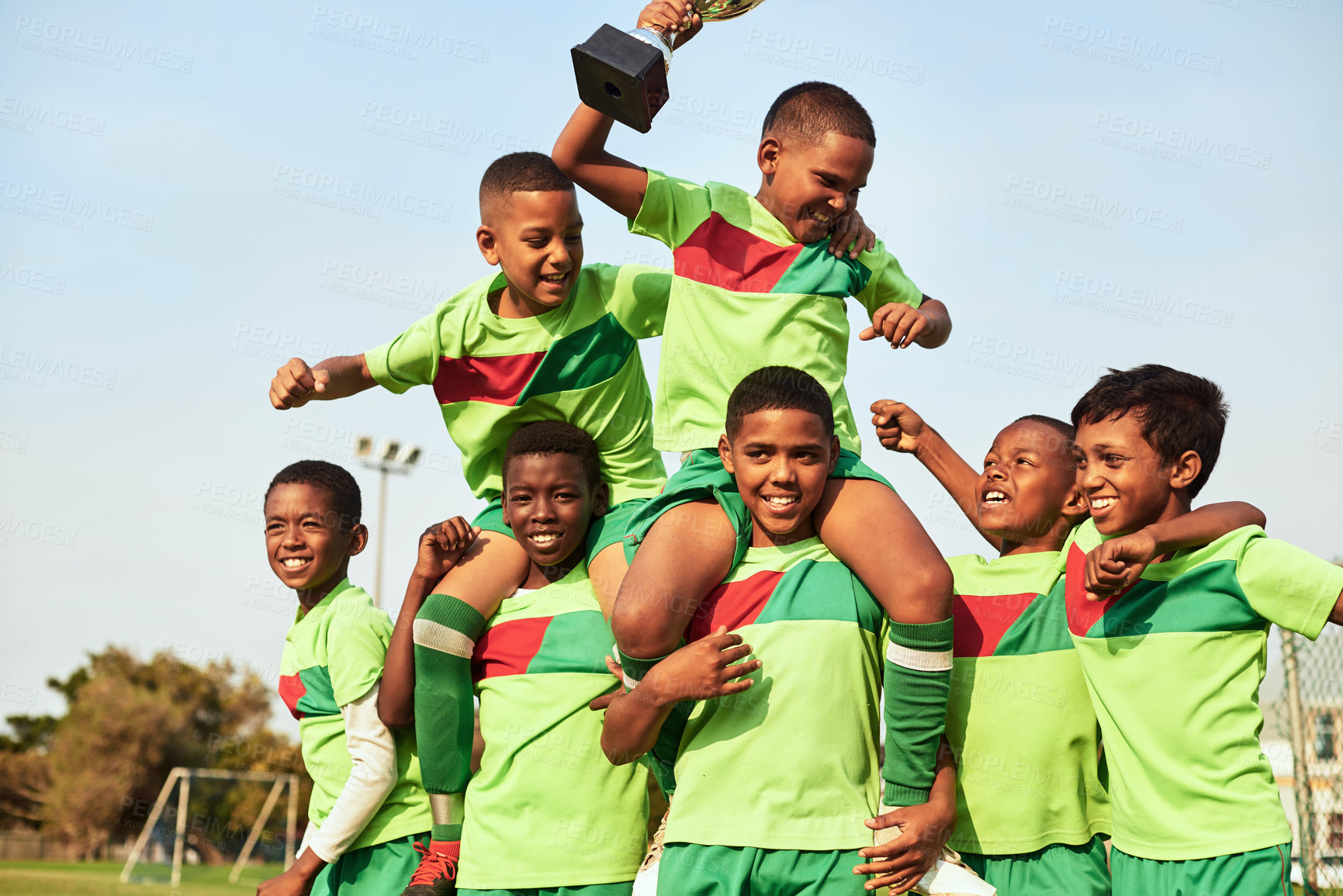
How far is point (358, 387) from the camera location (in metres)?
4.17

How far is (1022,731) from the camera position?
323cm

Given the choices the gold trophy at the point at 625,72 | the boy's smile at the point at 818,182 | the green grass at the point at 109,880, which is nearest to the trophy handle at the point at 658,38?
the gold trophy at the point at 625,72

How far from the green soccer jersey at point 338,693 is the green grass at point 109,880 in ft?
66.7

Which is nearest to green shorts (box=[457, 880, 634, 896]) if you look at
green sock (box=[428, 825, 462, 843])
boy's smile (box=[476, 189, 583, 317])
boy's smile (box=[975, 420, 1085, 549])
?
green sock (box=[428, 825, 462, 843])

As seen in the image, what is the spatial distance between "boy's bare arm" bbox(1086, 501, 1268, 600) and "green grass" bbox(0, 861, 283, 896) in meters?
22.6

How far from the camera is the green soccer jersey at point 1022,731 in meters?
3.20

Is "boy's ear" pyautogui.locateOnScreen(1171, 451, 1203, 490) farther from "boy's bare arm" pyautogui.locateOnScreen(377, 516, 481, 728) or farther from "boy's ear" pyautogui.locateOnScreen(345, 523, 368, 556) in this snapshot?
"boy's ear" pyautogui.locateOnScreen(345, 523, 368, 556)

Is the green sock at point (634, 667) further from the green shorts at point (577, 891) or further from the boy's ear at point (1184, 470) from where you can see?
the boy's ear at point (1184, 470)

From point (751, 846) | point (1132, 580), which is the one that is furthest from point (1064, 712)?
point (751, 846)

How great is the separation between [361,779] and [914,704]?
2.03 m

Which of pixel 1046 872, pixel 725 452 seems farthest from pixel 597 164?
pixel 1046 872

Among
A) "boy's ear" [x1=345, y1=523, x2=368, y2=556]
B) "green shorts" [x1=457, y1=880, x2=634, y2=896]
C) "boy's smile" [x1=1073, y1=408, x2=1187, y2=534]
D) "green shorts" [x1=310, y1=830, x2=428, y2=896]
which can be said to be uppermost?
"boy's smile" [x1=1073, y1=408, x2=1187, y2=534]

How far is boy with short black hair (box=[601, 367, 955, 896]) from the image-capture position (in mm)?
2758

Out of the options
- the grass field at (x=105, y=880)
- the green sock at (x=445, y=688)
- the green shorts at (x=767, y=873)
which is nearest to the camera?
the green shorts at (x=767, y=873)
